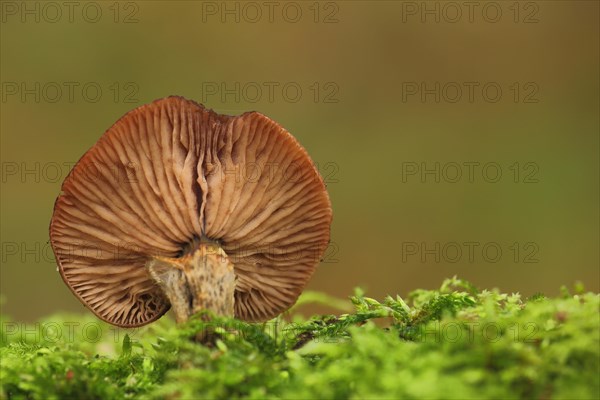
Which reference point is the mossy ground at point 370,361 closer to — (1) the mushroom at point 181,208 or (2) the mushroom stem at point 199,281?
(2) the mushroom stem at point 199,281

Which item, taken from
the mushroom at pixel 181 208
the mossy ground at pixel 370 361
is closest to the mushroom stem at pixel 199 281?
the mushroom at pixel 181 208

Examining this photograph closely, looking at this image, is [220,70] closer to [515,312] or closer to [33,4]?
[33,4]

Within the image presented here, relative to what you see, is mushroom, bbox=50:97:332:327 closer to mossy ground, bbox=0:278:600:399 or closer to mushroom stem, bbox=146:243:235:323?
mushroom stem, bbox=146:243:235:323

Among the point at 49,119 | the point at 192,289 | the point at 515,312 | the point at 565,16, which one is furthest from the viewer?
the point at 565,16

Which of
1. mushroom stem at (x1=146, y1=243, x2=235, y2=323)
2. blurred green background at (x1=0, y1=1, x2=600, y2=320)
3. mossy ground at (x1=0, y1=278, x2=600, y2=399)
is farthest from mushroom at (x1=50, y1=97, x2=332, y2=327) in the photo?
blurred green background at (x1=0, y1=1, x2=600, y2=320)

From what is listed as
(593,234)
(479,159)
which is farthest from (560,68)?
(593,234)

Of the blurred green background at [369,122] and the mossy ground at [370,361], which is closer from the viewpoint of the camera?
the mossy ground at [370,361]
